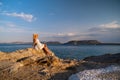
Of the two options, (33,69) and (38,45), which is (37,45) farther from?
(33,69)

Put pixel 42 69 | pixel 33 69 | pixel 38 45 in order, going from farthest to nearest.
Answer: pixel 38 45, pixel 33 69, pixel 42 69

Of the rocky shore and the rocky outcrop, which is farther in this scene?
the rocky outcrop

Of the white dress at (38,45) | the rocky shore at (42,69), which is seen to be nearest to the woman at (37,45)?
the white dress at (38,45)

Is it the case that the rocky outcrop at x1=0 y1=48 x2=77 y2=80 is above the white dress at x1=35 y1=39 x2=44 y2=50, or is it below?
below

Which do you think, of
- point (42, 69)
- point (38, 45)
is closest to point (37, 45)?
point (38, 45)

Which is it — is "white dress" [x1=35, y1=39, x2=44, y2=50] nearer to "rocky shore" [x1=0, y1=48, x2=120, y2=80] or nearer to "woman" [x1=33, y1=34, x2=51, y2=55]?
"woman" [x1=33, y1=34, x2=51, y2=55]

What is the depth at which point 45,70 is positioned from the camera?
12.7m

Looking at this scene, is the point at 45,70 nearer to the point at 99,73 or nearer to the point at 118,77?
the point at 99,73

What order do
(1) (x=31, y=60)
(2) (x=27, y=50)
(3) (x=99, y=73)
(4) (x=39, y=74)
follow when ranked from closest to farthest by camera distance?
(3) (x=99, y=73) → (4) (x=39, y=74) → (1) (x=31, y=60) → (2) (x=27, y=50)

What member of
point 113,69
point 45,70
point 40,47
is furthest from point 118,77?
point 40,47

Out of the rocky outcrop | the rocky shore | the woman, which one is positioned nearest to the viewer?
the rocky shore

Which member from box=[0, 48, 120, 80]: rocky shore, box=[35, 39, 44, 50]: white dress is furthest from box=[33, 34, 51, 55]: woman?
box=[0, 48, 120, 80]: rocky shore

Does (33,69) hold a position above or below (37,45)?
below

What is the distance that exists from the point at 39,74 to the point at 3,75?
6.90ft
